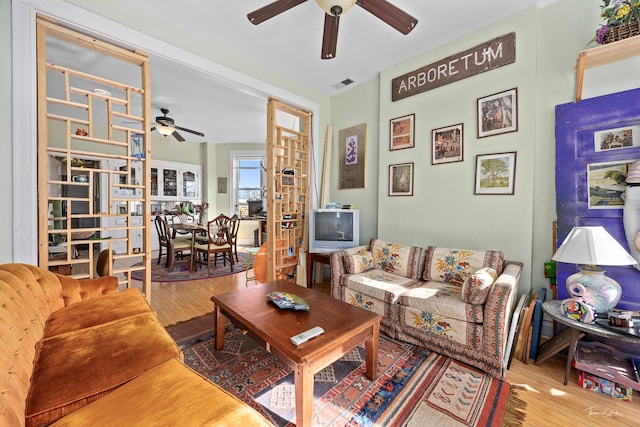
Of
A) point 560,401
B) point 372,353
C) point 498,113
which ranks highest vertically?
point 498,113

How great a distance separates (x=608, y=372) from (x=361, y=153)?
3.14m

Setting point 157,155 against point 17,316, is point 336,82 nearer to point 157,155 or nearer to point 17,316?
point 17,316

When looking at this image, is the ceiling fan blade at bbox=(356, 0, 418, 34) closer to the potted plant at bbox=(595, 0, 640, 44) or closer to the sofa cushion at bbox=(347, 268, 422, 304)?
the potted plant at bbox=(595, 0, 640, 44)

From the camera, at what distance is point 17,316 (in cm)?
120

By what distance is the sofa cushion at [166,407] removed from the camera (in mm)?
884

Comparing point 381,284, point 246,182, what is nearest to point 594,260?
point 381,284

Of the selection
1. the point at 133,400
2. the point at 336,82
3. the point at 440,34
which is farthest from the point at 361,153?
the point at 133,400

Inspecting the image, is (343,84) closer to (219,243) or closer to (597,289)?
(219,243)

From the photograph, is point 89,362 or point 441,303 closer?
point 89,362

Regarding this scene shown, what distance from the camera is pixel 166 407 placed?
3.07 ft

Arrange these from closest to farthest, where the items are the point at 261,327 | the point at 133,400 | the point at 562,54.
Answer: the point at 133,400 < the point at 261,327 < the point at 562,54

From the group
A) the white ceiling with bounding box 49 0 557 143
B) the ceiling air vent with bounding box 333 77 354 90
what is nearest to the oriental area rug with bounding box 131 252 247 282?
the white ceiling with bounding box 49 0 557 143

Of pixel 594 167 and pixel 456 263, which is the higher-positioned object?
pixel 594 167

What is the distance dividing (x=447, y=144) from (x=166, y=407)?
10.3 ft
